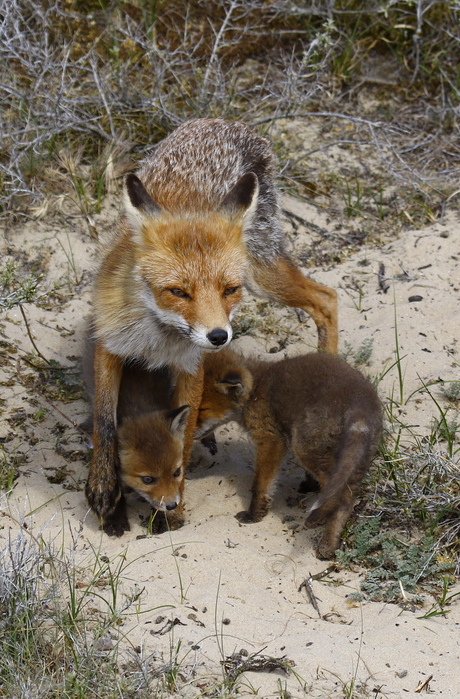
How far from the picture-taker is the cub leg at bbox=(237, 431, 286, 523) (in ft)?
17.0

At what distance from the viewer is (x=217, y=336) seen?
4297 mm

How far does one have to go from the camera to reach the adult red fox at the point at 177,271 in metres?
4.54

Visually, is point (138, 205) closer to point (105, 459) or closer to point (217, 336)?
point (217, 336)

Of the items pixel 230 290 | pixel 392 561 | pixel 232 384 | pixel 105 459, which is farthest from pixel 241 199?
pixel 392 561

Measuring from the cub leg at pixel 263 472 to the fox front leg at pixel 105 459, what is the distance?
2.79 feet

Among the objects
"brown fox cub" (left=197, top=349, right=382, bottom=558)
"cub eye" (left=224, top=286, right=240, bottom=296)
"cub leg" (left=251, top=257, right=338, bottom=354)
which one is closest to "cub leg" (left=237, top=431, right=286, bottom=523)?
"brown fox cub" (left=197, top=349, right=382, bottom=558)

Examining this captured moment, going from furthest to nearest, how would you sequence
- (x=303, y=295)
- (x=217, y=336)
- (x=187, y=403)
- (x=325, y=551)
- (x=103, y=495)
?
(x=303, y=295) → (x=187, y=403) → (x=103, y=495) → (x=325, y=551) → (x=217, y=336)

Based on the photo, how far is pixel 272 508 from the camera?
5.42m

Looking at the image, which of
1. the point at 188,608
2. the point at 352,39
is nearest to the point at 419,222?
the point at 352,39

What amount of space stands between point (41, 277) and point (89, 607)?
3960 millimetres

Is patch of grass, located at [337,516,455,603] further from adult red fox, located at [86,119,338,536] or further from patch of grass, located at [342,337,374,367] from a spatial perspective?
patch of grass, located at [342,337,374,367]

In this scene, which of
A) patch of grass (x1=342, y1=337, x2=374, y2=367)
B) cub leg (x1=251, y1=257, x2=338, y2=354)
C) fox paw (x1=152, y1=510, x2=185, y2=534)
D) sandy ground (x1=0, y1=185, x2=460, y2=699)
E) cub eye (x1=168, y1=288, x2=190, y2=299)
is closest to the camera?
sandy ground (x1=0, y1=185, x2=460, y2=699)

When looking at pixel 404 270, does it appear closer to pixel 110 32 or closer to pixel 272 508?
pixel 272 508

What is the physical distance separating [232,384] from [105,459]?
1.03 m
